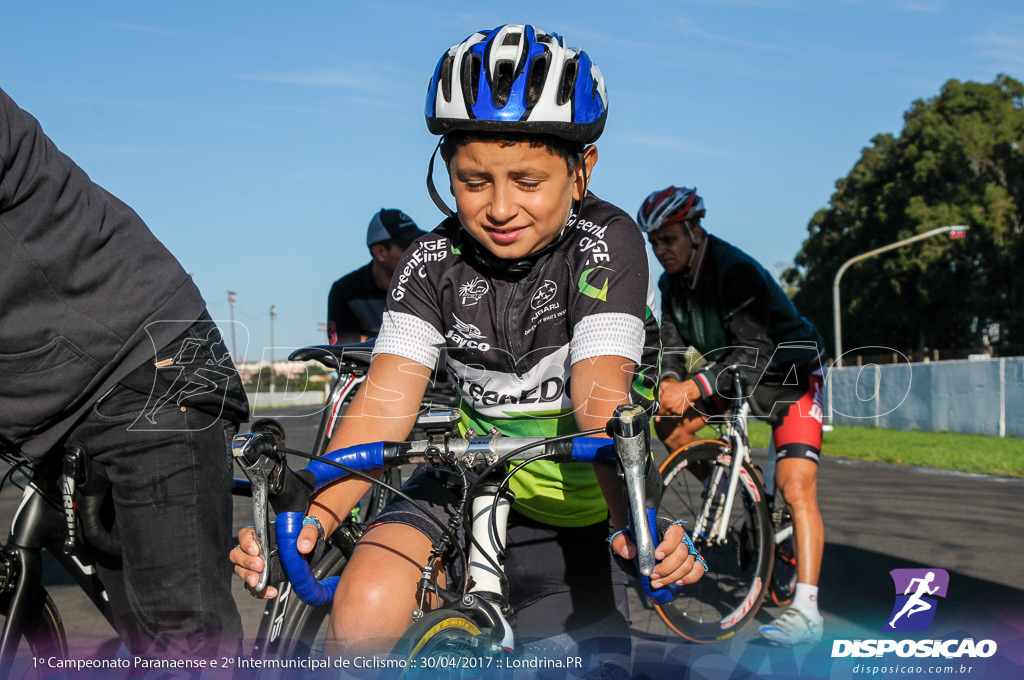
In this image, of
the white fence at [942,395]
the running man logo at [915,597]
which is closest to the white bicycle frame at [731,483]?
the running man logo at [915,597]

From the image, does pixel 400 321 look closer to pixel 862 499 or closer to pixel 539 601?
pixel 539 601

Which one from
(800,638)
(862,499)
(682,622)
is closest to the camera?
(800,638)

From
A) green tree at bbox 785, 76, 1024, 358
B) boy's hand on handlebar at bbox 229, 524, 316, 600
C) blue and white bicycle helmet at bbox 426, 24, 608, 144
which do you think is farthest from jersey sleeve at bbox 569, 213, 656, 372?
green tree at bbox 785, 76, 1024, 358

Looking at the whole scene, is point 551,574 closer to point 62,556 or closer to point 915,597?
point 62,556

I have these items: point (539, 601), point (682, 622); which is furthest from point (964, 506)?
point (539, 601)

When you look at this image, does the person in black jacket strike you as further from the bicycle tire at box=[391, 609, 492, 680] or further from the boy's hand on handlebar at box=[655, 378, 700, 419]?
the boy's hand on handlebar at box=[655, 378, 700, 419]

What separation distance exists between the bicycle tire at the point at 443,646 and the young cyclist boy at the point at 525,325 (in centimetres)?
21

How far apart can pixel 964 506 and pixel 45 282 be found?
9234 mm

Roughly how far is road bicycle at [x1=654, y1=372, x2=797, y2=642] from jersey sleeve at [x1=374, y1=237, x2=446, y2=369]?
3077 mm

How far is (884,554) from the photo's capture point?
7.09m

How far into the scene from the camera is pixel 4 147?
255cm

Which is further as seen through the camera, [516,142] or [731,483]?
[731,483]

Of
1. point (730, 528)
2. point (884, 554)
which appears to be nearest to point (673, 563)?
point (730, 528)

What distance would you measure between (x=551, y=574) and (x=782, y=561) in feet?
11.4
